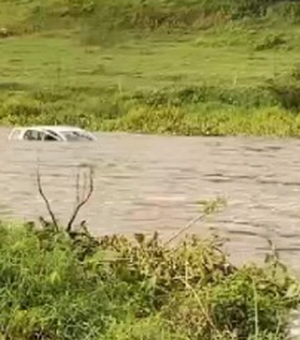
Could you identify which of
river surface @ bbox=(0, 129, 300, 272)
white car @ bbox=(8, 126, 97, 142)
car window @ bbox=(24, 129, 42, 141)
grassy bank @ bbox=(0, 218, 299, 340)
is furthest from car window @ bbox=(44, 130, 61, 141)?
grassy bank @ bbox=(0, 218, 299, 340)

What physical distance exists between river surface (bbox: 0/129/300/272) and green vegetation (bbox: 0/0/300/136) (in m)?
4.30

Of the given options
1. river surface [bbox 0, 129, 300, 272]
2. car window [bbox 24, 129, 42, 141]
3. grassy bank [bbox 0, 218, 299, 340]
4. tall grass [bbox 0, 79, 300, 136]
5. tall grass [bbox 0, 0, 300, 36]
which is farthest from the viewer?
tall grass [bbox 0, 0, 300, 36]

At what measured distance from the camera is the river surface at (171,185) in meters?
10.3

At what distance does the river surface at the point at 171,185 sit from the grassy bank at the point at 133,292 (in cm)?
121

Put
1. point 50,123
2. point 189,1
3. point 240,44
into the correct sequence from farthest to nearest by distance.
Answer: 1. point 189,1
2. point 240,44
3. point 50,123

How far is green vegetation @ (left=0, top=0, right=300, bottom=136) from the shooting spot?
28.8 m

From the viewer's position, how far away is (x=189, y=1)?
1777 inches

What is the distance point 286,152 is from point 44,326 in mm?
14794

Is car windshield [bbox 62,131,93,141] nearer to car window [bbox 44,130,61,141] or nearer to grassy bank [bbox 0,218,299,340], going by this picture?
car window [bbox 44,130,61,141]

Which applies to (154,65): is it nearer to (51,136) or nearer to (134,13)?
(134,13)

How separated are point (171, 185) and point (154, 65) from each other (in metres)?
21.2

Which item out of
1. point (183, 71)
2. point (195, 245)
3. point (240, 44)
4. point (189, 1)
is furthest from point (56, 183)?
point (189, 1)

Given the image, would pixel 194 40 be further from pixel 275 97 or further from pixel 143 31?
pixel 275 97

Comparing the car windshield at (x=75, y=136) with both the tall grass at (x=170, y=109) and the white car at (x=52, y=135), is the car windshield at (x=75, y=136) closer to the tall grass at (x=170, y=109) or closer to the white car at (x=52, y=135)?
the white car at (x=52, y=135)
